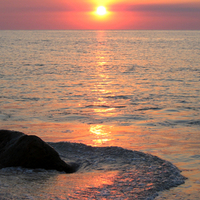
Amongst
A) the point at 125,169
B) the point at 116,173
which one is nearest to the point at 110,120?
the point at 125,169

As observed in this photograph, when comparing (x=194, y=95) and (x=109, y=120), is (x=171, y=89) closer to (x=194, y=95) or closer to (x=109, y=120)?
(x=194, y=95)

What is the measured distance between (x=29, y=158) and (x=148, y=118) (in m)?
6.79

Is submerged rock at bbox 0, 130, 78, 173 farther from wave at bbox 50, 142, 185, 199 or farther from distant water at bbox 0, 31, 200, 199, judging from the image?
wave at bbox 50, 142, 185, 199

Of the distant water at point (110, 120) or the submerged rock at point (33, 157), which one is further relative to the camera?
the submerged rock at point (33, 157)

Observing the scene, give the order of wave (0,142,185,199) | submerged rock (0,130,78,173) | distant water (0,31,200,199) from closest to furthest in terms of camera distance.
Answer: wave (0,142,185,199), distant water (0,31,200,199), submerged rock (0,130,78,173)

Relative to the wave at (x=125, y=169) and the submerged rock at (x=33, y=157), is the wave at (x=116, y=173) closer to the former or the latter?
the wave at (x=125, y=169)

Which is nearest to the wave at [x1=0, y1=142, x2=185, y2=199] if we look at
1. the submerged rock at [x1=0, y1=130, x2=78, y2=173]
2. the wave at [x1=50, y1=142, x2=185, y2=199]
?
the wave at [x1=50, y1=142, x2=185, y2=199]

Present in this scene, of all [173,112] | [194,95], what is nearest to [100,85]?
[194,95]

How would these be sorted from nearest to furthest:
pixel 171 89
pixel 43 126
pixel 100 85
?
pixel 43 126, pixel 171 89, pixel 100 85

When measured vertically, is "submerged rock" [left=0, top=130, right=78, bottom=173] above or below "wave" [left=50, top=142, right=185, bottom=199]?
above

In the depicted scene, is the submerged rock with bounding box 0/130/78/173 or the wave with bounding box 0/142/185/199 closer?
the wave with bounding box 0/142/185/199

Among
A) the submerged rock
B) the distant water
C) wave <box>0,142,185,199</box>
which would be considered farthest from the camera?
the submerged rock

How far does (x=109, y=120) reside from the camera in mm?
13133

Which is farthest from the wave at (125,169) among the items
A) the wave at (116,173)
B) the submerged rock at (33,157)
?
the submerged rock at (33,157)
